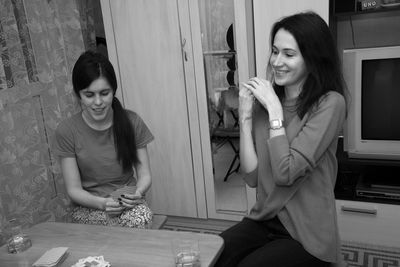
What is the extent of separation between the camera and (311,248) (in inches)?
52.7

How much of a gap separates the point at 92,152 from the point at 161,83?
3.02 ft

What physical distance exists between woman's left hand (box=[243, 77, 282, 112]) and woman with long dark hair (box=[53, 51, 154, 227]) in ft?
1.98

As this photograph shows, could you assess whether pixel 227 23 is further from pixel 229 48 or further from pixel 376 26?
pixel 376 26

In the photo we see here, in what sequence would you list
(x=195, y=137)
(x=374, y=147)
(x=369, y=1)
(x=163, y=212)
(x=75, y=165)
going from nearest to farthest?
(x=75, y=165)
(x=369, y=1)
(x=374, y=147)
(x=195, y=137)
(x=163, y=212)

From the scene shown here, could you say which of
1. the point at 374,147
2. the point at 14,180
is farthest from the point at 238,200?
the point at 14,180

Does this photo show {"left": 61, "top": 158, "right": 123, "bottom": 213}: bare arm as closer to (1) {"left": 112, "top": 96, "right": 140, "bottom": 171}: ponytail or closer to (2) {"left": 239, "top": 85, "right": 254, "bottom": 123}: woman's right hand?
(1) {"left": 112, "top": 96, "right": 140, "bottom": 171}: ponytail

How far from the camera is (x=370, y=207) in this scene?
2.21 metres

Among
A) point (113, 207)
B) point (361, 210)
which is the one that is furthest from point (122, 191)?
point (361, 210)

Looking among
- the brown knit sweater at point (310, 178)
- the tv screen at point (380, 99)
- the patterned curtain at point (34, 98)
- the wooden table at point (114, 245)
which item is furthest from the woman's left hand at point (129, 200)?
the tv screen at point (380, 99)

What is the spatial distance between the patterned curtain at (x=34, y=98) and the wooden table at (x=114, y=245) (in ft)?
3.28

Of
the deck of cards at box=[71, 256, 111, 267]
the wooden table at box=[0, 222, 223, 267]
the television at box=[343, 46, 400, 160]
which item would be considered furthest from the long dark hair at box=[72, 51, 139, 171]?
the television at box=[343, 46, 400, 160]

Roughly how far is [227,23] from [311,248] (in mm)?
1469

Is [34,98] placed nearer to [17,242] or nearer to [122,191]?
[122,191]

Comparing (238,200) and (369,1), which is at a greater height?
(369,1)
